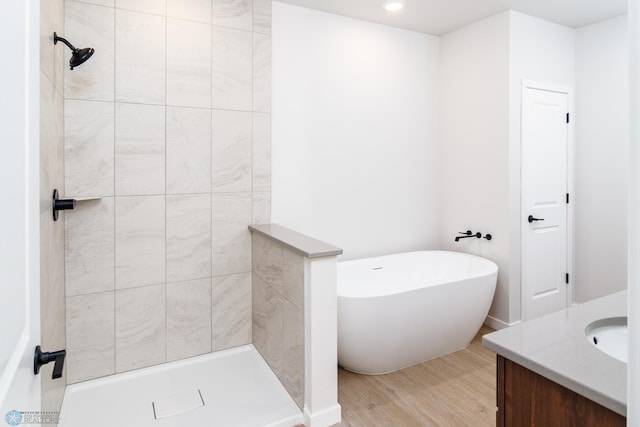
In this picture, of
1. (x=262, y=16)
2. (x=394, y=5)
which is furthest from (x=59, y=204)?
(x=394, y=5)

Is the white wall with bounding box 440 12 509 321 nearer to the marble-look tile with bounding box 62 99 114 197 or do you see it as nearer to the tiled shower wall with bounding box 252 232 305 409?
the tiled shower wall with bounding box 252 232 305 409

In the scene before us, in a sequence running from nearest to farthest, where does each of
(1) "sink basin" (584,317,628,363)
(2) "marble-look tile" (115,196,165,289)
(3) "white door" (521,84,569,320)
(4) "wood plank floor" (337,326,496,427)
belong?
(1) "sink basin" (584,317,628,363) → (4) "wood plank floor" (337,326,496,427) → (2) "marble-look tile" (115,196,165,289) → (3) "white door" (521,84,569,320)

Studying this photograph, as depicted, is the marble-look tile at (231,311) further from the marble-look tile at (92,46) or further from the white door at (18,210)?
the white door at (18,210)

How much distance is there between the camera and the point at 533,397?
96 cm

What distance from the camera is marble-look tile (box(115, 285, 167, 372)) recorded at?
253cm

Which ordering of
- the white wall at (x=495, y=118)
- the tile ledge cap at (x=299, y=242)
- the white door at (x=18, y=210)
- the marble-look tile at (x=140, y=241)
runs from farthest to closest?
the white wall at (x=495, y=118)
the marble-look tile at (x=140, y=241)
the tile ledge cap at (x=299, y=242)
the white door at (x=18, y=210)

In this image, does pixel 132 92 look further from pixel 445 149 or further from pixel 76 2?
pixel 445 149

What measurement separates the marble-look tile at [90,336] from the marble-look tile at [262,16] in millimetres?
2122

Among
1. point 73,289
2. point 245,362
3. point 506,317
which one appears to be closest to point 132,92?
point 73,289

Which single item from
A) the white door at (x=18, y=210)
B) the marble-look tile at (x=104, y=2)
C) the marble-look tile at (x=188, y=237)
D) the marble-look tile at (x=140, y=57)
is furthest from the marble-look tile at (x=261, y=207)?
the white door at (x=18, y=210)

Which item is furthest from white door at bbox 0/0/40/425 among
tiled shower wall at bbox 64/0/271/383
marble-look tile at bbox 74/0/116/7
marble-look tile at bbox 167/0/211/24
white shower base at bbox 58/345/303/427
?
marble-look tile at bbox 167/0/211/24

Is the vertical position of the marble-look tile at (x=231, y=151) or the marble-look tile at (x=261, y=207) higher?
the marble-look tile at (x=231, y=151)

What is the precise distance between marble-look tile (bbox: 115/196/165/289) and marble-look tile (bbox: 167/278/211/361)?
18 centimetres

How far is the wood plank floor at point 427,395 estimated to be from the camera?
2137 mm
